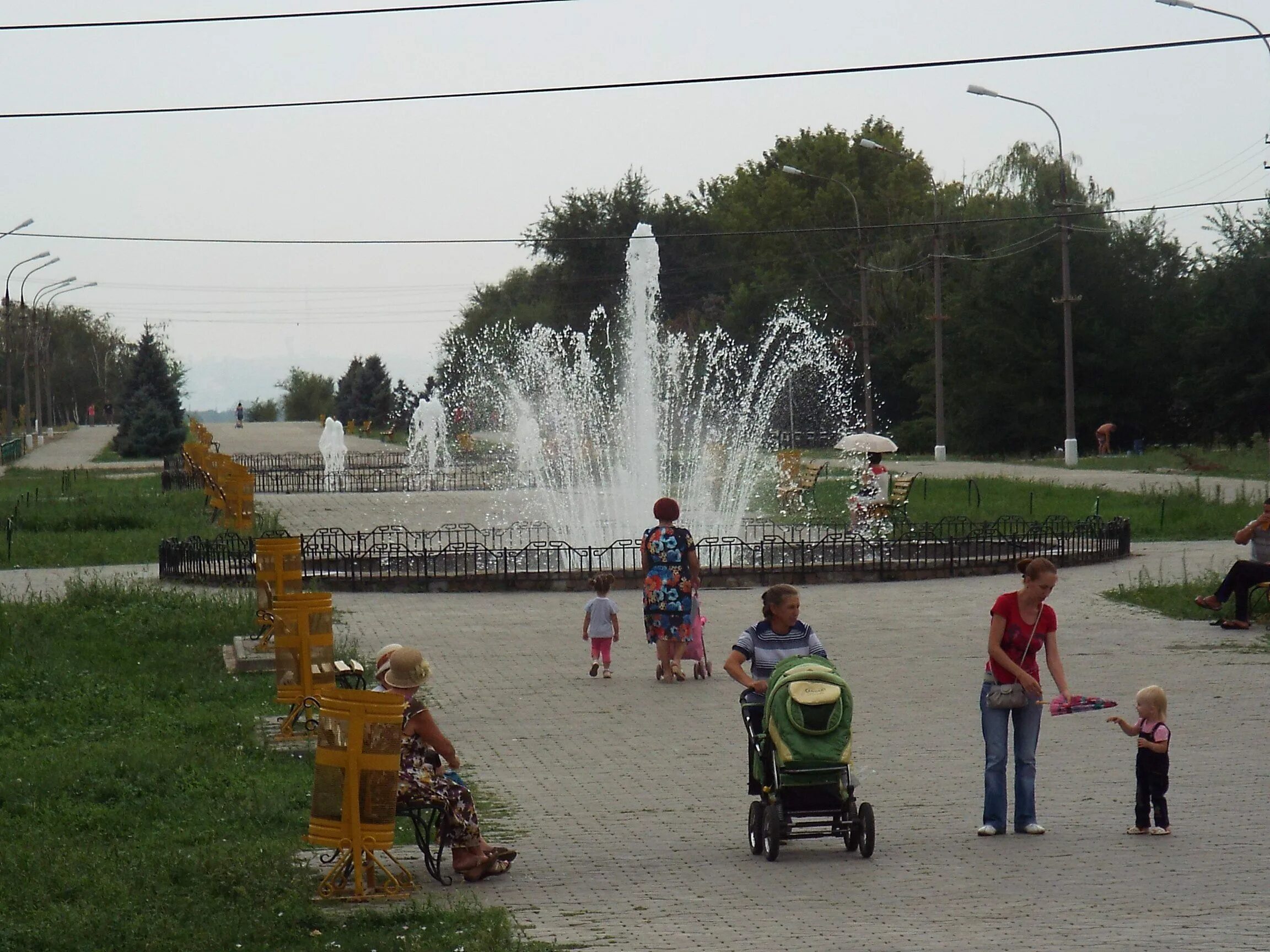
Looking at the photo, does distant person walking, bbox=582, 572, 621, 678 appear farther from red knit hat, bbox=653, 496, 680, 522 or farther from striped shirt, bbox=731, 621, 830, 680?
striped shirt, bbox=731, 621, 830, 680

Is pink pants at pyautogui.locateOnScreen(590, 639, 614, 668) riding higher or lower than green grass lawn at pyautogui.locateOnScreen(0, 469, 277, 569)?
lower

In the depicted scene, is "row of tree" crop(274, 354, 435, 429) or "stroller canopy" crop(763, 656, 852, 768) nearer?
"stroller canopy" crop(763, 656, 852, 768)

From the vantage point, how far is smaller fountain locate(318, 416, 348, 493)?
46062 millimetres

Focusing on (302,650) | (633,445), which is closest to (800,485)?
(633,445)

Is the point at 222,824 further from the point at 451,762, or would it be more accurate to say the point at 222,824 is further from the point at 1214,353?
the point at 1214,353

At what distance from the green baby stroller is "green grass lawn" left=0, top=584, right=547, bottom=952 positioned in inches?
61.0

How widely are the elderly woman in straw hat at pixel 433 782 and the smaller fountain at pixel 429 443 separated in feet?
138

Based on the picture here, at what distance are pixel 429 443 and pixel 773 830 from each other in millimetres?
52301

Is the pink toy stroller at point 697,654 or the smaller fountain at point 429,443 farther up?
the smaller fountain at point 429,443

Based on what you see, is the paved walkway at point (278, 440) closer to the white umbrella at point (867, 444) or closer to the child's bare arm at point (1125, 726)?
the white umbrella at point (867, 444)

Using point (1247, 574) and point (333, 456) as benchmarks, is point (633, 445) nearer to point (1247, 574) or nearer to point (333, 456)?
point (1247, 574)

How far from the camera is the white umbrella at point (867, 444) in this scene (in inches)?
1210

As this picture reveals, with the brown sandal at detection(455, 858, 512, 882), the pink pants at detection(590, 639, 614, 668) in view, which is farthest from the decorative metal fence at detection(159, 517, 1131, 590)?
the brown sandal at detection(455, 858, 512, 882)

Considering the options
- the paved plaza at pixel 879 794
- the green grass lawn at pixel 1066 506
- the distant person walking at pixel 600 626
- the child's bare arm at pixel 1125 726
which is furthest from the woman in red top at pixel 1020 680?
the green grass lawn at pixel 1066 506
